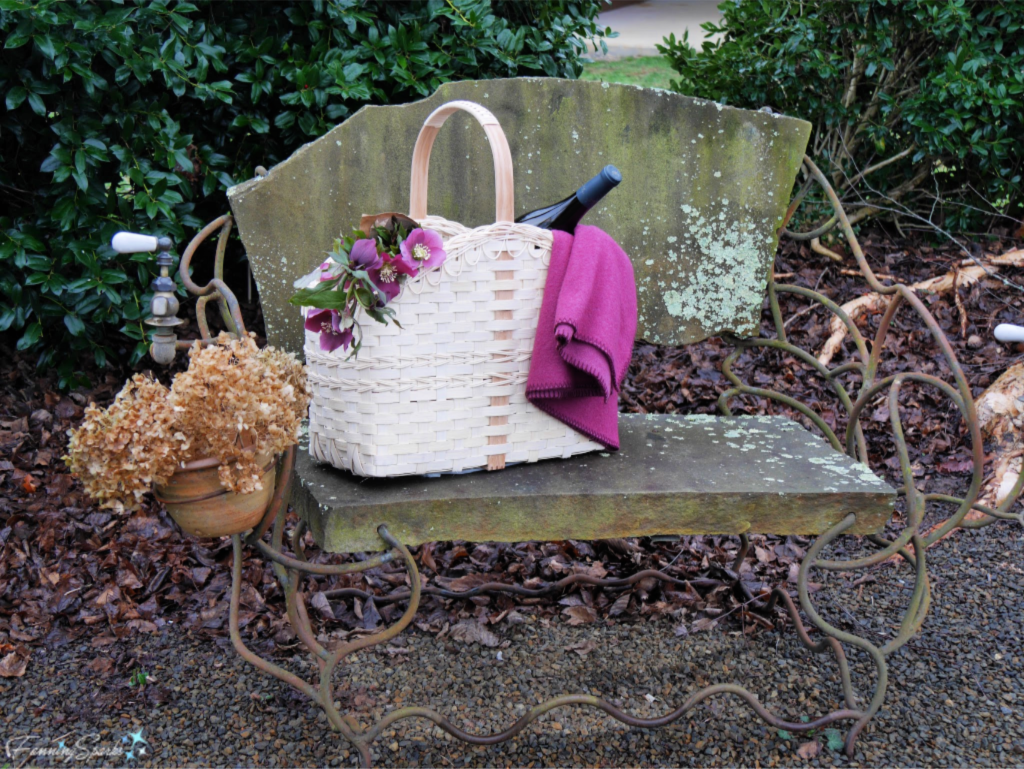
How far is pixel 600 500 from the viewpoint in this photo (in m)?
1.97

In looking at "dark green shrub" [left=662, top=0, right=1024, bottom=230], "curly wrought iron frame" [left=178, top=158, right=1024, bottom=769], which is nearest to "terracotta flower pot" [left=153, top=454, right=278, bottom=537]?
"curly wrought iron frame" [left=178, top=158, right=1024, bottom=769]

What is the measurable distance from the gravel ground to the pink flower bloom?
1.23 metres

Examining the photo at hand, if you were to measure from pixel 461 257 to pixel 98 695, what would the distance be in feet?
5.08

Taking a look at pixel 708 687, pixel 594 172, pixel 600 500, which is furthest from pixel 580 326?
pixel 708 687

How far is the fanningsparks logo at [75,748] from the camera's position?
6.93 ft

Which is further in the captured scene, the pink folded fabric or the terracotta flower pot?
the pink folded fabric

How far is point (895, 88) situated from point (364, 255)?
135 inches

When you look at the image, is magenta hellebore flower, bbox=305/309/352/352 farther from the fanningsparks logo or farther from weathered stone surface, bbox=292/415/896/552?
the fanningsparks logo

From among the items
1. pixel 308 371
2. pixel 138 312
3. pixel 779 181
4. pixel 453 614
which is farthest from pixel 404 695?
pixel 779 181

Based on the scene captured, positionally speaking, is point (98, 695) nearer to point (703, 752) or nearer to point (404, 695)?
point (404, 695)

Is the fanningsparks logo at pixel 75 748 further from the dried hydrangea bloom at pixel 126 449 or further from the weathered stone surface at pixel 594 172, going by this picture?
the weathered stone surface at pixel 594 172

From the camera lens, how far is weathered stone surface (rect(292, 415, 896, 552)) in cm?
189

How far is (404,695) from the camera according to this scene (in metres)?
2.41

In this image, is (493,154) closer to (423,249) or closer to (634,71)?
(423,249)
